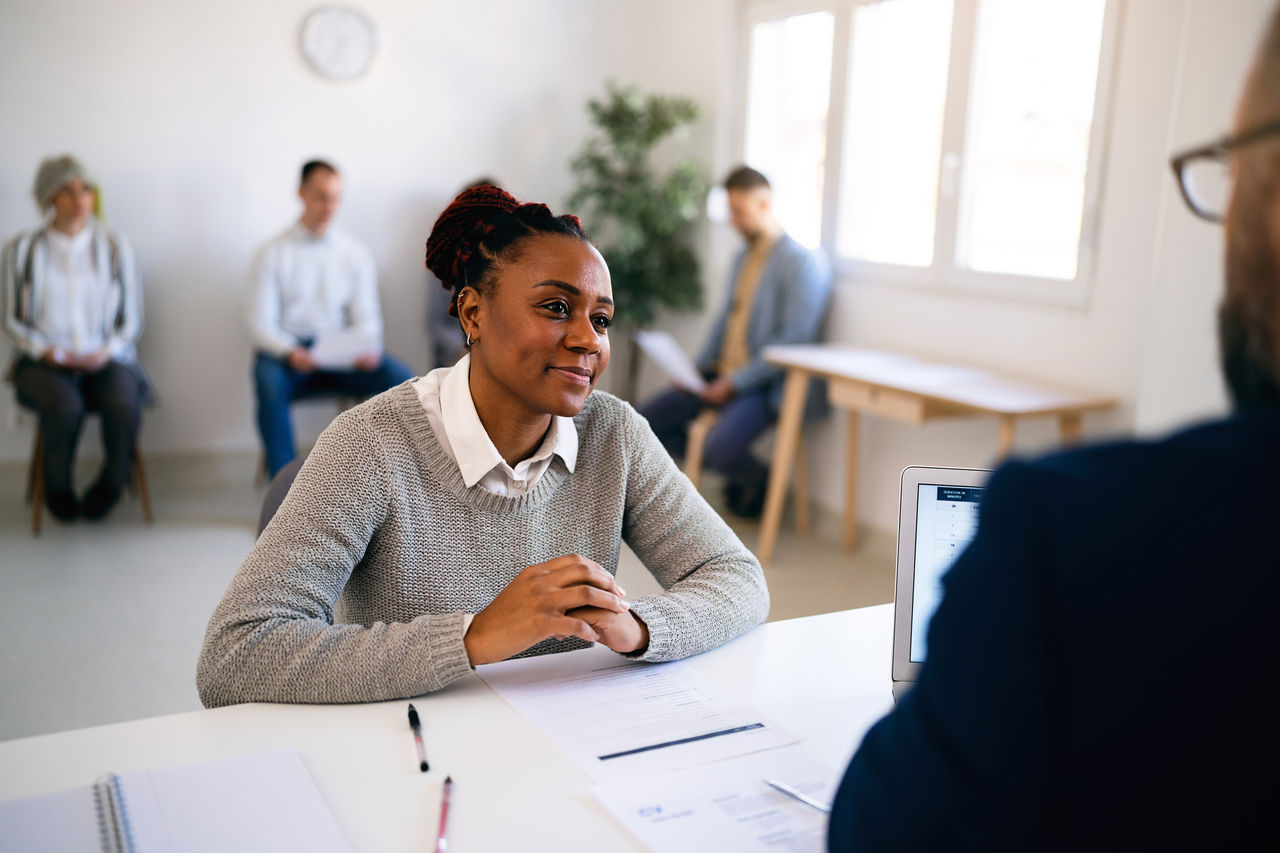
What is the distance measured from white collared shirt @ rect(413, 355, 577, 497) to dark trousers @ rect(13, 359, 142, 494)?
3.20 metres

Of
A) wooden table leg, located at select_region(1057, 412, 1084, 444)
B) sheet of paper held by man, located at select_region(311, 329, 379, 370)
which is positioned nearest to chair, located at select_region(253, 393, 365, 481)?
sheet of paper held by man, located at select_region(311, 329, 379, 370)

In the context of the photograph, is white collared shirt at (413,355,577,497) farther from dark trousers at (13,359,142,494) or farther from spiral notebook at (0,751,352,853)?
dark trousers at (13,359,142,494)

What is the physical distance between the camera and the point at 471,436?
1482 mm

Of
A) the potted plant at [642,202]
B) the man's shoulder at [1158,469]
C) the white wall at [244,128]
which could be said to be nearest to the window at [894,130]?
the potted plant at [642,202]

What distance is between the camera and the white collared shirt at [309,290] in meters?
4.70

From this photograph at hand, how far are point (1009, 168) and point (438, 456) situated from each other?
2853 millimetres

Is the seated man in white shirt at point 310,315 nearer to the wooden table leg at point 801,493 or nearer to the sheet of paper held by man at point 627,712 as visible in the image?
the wooden table leg at point 801,493

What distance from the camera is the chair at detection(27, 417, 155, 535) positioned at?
4137 mm

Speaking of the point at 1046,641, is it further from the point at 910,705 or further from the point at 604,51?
the point at 604,51

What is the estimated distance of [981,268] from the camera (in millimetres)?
3822

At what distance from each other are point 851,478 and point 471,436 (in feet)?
9.84

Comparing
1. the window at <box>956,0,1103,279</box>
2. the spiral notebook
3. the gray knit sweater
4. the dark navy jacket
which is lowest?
the spiral notebook

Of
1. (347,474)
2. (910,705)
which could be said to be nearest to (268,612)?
(347,474)

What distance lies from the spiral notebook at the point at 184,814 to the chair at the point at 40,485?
3.58m
